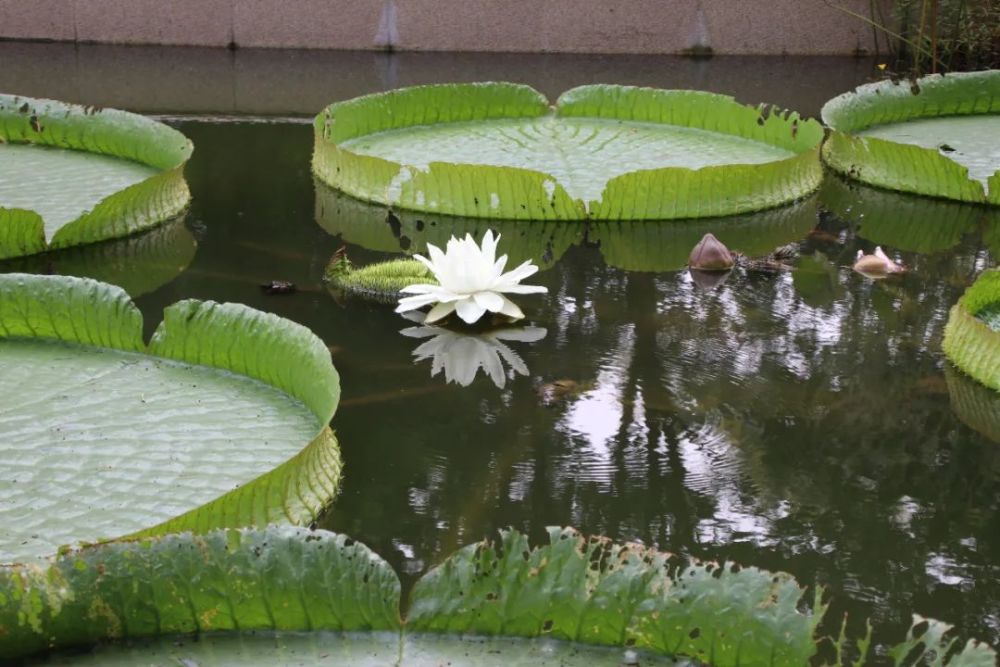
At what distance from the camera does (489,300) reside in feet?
9.86

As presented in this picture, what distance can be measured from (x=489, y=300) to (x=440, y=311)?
4.2 inches

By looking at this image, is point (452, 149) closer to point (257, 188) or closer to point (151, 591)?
point (257, 188)

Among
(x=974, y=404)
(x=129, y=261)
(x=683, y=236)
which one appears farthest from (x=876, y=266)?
(x=129, y=261)

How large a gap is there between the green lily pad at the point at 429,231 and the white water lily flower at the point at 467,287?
1.52ft

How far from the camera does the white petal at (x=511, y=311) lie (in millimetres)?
3025

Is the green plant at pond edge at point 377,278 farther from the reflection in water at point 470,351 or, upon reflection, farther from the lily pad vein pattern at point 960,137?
the lily pad vein pattern at point 960,137

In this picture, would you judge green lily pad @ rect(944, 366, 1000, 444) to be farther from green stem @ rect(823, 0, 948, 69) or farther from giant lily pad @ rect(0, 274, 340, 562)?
green stem @ rect(823, 0, 948, 69)

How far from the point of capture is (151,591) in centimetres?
150

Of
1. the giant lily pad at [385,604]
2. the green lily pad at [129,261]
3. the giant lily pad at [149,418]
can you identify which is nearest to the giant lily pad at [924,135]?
the green lily pad at [129,261]

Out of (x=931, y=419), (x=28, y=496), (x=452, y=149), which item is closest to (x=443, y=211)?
(x=452, y=149)

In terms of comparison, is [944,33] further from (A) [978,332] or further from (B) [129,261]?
(B) [129,261]

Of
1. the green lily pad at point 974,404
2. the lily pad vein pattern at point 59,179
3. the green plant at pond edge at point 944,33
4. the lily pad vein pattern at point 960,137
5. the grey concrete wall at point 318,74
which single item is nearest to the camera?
the green lily pad at point 974,404

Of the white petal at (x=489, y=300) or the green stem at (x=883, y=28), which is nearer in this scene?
the white petal at (x=489, y=300)

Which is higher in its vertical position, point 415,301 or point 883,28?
point 883,28
